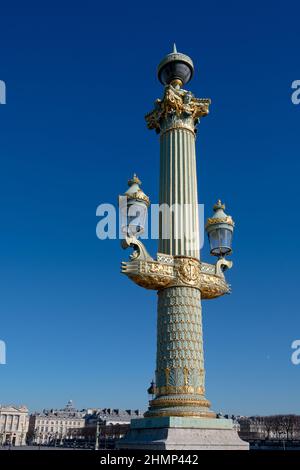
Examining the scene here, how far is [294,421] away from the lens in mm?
103375

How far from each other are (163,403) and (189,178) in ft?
42.5

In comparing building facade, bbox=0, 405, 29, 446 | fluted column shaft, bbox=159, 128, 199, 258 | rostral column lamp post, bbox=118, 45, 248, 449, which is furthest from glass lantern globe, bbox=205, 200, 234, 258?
building facade, bbox=0, 405, 29, 446

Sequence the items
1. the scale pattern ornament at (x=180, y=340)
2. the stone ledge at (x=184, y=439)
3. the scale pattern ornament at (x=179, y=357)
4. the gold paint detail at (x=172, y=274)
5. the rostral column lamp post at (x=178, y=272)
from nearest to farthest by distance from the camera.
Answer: the stone ledge at (x=184, y=439), the rostral column lamp post at (x=178, y=272), the scale pattern ornament at (x=179, y=357), the scale pattern ornament at (x=180, y=340), the gold paint detail at (x=172, y=274)

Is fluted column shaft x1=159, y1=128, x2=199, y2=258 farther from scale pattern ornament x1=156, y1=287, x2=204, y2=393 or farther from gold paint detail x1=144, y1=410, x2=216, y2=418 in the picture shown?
gold paint detail x1=144, y1=410, x2=216, y2=418

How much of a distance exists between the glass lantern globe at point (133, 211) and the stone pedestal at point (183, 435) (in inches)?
381

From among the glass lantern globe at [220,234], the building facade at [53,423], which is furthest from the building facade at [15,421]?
the glass lantern globe at [220,234]

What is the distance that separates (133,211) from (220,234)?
6.08 metres

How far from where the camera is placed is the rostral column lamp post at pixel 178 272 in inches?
865

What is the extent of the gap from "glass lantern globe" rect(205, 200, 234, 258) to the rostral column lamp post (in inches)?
2.4

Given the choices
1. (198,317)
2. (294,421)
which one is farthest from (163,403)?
(294,421)

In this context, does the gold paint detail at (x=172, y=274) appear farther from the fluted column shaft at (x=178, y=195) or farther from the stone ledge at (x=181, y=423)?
the stone ledge at (x=181, y=423)

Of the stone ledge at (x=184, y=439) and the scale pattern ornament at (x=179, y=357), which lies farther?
the scale pattern ornament at (x=179, y=357)
